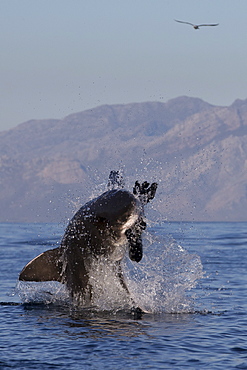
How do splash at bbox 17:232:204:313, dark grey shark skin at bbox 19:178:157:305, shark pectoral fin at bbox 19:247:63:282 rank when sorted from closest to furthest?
dark grey shark skin at bbox 19:178:157:305 < splash at bbox 17:232:204:313 < shark pectoral fin at bbox 19:247:63:282

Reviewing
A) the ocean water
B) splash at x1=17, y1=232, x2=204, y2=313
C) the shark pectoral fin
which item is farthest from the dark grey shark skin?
the ocean water

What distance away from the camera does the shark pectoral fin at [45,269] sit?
18.0 metres

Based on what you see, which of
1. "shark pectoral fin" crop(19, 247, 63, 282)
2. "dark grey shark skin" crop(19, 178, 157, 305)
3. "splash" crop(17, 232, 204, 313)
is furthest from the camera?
"shark pectoral fin" crop(19, 247, 63, 282)

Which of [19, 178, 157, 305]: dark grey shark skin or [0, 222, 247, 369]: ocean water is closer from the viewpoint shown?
[0, 222, 247, 369]: ocean water

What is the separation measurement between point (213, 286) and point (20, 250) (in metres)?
19.2

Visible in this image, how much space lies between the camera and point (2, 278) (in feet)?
85.9

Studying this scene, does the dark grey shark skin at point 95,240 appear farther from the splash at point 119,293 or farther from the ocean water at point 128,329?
the ocean water at point 128,329

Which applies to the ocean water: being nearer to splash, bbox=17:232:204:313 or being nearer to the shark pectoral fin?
splash, bbox=17:232:204:313

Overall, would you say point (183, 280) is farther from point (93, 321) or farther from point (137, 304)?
point (93, 321)

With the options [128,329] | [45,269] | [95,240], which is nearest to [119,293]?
[95,240]

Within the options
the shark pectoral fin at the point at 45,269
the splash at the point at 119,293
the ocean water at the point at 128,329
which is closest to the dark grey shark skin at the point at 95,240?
the shark pectoral fin at the point at 45,269

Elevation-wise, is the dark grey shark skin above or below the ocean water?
above

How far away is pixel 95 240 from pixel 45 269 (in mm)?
1598

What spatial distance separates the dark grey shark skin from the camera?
16.8 meters
